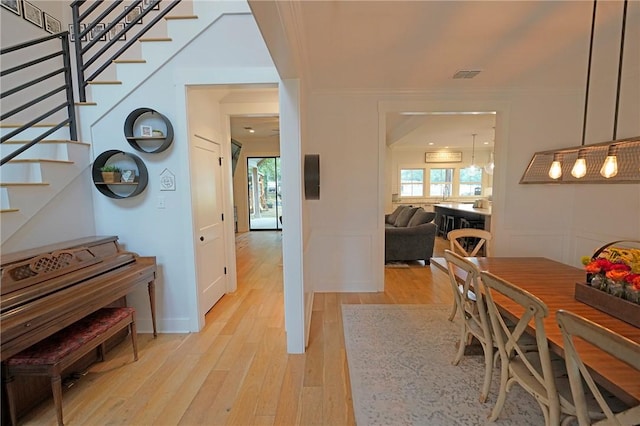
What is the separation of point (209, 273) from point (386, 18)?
2999mm

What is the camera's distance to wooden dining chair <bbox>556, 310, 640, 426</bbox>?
855mm

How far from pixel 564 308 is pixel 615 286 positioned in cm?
27

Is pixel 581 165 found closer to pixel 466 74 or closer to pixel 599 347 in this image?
pixel 599 347

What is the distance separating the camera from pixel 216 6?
2.50 meters

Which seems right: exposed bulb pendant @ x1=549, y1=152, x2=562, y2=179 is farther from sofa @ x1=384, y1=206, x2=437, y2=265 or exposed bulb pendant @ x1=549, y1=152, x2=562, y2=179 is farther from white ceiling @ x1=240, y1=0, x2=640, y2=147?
sofa @ x1=384, y1=206, x2=437, y2=265

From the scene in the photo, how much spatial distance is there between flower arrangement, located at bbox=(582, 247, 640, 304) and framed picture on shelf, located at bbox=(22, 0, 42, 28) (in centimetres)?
524

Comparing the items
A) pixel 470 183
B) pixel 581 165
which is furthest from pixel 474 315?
pixel 470 183

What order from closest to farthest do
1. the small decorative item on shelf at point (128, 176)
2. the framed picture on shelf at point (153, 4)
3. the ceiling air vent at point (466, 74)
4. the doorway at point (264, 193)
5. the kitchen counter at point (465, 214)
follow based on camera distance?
the framed picture on shelf at point (153, 4), the small decorative item on shelf at point (128, 176), the ceiling air vent at point (466, 74), the kitchen counter at point (465, 214), the doorway at point (264, 193)

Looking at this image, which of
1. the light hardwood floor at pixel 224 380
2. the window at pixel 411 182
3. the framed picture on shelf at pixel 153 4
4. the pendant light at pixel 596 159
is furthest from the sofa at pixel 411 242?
the window at pixel 411 182

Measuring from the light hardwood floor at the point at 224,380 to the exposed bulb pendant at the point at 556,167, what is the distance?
2.19 metres

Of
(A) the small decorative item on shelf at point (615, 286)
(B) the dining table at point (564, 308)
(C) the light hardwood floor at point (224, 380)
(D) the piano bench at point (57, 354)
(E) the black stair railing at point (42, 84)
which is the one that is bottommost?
(C) the light hardwood floor at point (224, 380)

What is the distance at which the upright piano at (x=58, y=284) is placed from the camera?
5.00 feet

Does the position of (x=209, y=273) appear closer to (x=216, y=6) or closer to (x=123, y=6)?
(x=216, y=6)

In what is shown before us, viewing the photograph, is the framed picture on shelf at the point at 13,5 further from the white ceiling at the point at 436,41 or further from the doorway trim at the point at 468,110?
the doorway trim at the point at 468,110
